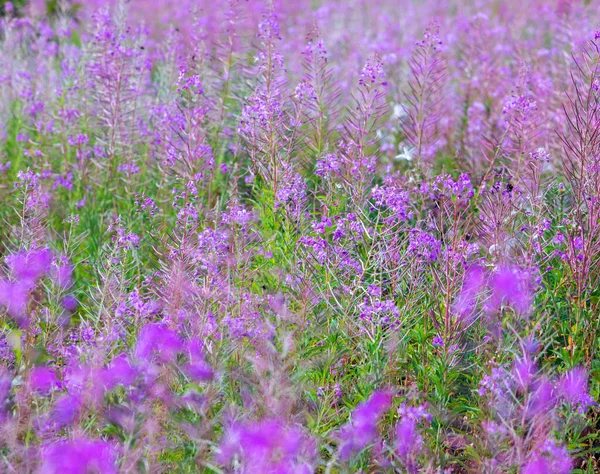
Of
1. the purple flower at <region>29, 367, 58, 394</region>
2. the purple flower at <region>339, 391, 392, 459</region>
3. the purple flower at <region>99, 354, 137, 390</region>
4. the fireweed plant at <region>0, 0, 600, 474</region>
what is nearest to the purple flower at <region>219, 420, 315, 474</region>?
the fireweed plant at <region>0, 0, 600, 474</region>

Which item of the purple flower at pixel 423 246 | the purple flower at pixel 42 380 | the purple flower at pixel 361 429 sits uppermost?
the purple flower at pixel 423 246

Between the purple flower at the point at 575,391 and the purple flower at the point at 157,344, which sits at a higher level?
the purple flower at the point at 157,344

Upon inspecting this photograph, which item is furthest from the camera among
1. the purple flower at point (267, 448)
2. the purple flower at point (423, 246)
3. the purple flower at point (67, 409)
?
the purple flower at point (423, 246)

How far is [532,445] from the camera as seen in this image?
2.60m

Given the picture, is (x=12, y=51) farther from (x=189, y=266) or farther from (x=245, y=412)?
(x=245, y=412)

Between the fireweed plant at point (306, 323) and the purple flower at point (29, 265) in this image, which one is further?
the purple flower at point (29, 265)

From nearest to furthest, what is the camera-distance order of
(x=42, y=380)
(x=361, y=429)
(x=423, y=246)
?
(x=361, y=429)
(x=42, y=380)
(x=423, y=246)

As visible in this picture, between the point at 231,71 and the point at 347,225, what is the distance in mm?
2270

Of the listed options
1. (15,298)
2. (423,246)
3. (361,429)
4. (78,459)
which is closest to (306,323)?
(423,246)

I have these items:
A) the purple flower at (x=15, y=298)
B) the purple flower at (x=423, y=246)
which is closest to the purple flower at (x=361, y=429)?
the purple flower at (x=423, y=246)

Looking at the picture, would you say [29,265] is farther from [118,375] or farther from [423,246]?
[423,246]

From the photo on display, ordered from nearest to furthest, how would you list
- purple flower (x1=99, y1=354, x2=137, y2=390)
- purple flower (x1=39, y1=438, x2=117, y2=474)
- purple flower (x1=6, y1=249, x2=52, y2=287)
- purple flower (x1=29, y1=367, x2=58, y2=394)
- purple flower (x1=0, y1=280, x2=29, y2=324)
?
purple flower (x1=39, y1=438, x2=117, y2=474) < purple flower (x1=99, y1=354, x2=137, y2=390) < purple flower (x1=29, y1=367, x2=58, y2=394) < purple flower (x1=0, y1=280, x2=29, y2=324) < purple flower (x1=6, y1=249, x2=52, y2=287)

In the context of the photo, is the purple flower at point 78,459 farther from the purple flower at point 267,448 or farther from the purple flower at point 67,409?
the purple flower at point 267,448

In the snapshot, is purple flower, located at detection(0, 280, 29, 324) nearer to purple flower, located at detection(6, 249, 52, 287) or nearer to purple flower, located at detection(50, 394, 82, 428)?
purple flower, located at detection(6, 249, 52, 287)
